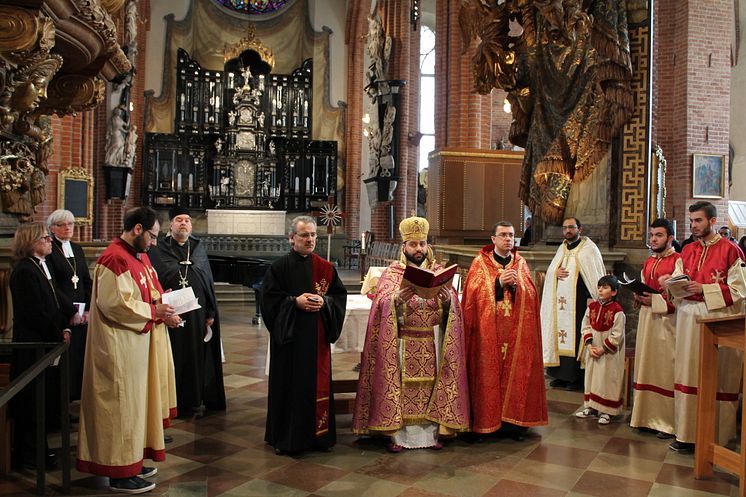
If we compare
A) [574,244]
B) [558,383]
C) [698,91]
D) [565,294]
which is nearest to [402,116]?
[698,91]

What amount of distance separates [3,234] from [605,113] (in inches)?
263

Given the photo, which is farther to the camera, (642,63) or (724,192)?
(724,192)

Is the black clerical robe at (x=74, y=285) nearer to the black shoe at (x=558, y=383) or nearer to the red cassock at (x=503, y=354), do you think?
the red cassock at (x=503, y=354)

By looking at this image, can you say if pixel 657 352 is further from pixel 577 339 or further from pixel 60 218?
pixel 60 218

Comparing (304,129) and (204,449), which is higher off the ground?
(304,129)

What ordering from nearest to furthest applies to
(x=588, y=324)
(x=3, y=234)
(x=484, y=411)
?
(x=484, y=411) < (x=588, y=324) < (x=3, y=234)

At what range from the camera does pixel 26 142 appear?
258 inches

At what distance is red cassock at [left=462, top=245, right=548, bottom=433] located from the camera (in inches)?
199

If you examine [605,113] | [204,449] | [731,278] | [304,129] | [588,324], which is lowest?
[204,449]

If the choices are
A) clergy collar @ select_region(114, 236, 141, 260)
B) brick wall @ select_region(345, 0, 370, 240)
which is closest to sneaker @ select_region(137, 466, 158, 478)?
clergy collar @ select_region(114, 236, 141, 260)

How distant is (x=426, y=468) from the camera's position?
14.8 ft

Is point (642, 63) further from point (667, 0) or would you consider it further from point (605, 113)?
point (667, 0)

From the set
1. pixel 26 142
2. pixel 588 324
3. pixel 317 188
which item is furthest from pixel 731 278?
pixel 317 188

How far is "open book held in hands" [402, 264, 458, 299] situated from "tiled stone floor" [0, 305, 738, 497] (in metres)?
1.19
